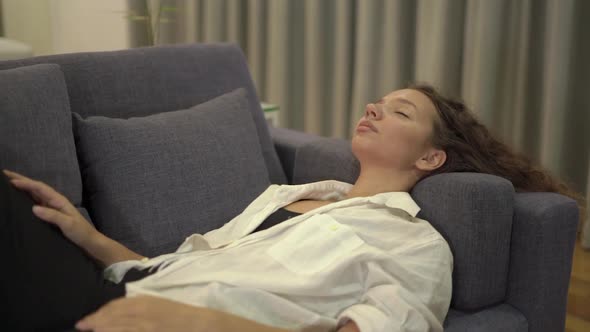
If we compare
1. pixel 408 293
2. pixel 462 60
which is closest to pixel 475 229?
pixel 408 293

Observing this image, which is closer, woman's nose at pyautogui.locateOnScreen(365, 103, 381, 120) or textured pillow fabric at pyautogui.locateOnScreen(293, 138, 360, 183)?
woman's nose at pyautogui.locateOnScreen(365, 103, 381, 120)

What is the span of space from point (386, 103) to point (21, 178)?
0.87 m

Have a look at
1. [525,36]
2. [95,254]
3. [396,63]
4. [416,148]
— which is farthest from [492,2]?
[95,254]

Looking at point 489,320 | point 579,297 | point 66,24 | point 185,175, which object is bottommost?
point 579,297

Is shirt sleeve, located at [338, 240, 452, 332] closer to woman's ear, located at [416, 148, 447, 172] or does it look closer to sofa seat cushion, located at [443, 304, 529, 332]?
sofa seat cushion, located at [443, 304, 529, 332]

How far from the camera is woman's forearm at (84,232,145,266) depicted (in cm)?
144

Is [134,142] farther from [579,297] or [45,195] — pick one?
[579,297]

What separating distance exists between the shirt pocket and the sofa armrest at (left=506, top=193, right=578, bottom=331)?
1.38ft

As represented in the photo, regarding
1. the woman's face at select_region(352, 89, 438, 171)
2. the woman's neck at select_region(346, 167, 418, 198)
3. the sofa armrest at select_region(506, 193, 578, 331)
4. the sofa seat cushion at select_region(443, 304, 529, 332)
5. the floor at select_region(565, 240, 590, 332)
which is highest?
the woman's face at select_region(352, 89, 438, 171)

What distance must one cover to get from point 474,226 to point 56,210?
35.3 inches

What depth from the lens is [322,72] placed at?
349 cm

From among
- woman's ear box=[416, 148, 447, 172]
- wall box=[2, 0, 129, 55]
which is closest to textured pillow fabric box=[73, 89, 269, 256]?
woman's ear box=[416, 148, 447, 172]

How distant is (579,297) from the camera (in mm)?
2396

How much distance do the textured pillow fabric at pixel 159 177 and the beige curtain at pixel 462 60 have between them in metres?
1.17
